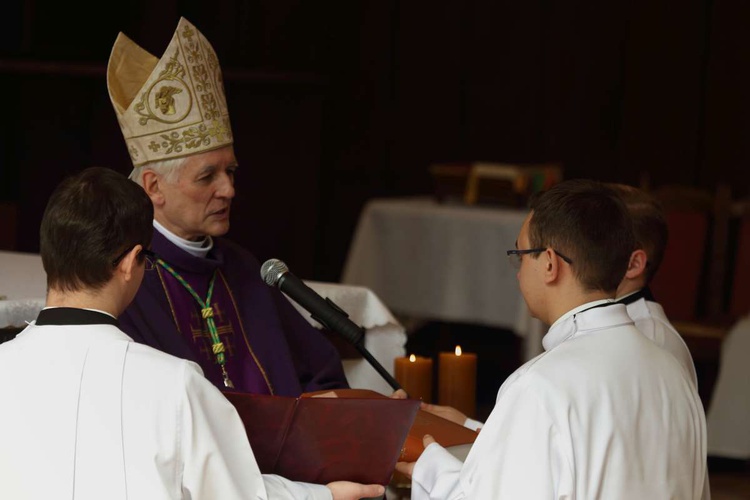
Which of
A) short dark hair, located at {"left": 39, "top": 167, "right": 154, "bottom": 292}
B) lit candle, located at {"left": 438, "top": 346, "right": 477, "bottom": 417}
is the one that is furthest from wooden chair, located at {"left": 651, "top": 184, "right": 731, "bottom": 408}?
short dark hair, located at {"left": 39, "top": 167, "right": 154, "bottom": 292}

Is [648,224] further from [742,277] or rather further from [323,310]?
[742,277]

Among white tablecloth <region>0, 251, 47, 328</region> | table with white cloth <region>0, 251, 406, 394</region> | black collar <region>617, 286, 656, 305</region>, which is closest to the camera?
white tablecloth <region>0, 251, 47, 328</region>

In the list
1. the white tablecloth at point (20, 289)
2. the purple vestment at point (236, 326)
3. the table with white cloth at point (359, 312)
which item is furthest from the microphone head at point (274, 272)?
the table with white cloth at point (359, 312)

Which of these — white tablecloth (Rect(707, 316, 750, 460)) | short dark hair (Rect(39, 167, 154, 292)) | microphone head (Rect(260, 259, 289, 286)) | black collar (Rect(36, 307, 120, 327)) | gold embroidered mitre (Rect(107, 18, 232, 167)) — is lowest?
white tablecloth (Rect(707, 316, 750, 460))

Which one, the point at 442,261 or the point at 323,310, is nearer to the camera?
the point at 323,310

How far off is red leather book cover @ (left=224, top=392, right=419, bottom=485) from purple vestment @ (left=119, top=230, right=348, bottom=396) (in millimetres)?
659

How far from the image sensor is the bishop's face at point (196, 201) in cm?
329

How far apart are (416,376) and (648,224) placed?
83cm

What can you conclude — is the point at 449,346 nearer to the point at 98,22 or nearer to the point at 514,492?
the point at 98,22

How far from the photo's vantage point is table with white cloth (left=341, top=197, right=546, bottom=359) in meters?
7.10

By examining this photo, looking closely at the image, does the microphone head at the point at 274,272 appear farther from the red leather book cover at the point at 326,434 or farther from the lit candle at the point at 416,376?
the lit candle at the point at 416,376

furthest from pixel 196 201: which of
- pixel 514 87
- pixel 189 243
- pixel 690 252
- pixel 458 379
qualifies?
pixel 514 87

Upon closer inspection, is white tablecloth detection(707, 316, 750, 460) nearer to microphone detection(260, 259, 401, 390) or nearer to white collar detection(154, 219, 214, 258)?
white collar detection(154, 219, 214, 258)

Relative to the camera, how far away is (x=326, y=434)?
2490 millimetres
